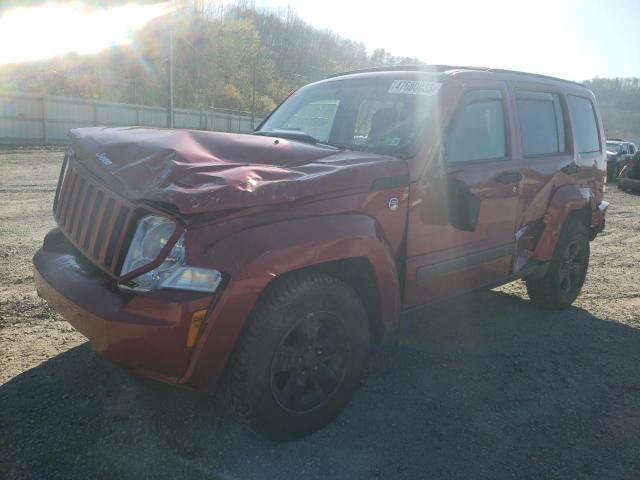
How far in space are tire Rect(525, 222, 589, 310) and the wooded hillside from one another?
24.4 m

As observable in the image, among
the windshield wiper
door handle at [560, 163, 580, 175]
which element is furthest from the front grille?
door handle at [560, 163, 580, 175]

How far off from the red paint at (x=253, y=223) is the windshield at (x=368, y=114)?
0.12 metres

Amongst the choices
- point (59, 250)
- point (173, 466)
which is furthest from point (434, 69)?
point (173, 466)

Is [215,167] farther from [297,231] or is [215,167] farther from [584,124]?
[584,124]

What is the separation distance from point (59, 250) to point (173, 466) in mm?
1467

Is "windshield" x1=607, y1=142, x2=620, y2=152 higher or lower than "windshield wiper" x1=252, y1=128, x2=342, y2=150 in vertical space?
lower

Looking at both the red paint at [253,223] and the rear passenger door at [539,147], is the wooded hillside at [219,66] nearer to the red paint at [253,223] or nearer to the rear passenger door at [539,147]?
the rear passenger door at [539,147]

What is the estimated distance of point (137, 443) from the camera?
264 centimetres

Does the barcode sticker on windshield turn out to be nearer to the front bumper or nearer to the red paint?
the red paint

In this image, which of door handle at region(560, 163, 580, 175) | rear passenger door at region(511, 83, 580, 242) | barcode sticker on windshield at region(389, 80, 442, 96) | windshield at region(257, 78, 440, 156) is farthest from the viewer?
door handle at region(560, 163, 580, 175)

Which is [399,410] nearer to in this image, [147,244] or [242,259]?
[242,259]

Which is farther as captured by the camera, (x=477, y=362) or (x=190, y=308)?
(x=477, y=362)

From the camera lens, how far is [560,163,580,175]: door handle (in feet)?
15.2

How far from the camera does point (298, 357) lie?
270 centimetres
